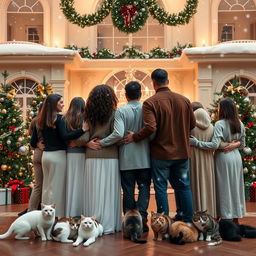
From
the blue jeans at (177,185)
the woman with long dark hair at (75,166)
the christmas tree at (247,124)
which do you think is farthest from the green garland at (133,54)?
the blue jeans at (177,185)

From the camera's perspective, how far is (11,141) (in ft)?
25.5

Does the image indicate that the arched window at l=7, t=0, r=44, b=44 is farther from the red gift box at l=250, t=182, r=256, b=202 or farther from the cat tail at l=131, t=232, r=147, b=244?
the cat tail at l=131, t=232, r=147, b=244

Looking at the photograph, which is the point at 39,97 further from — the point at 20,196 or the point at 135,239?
the point at 135,239

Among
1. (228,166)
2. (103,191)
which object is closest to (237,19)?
(228,166)

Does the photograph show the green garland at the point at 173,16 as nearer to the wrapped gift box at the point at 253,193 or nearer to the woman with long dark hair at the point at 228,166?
the wrapped gift box at the point at 253,193

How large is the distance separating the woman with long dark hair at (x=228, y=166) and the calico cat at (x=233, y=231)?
38cm

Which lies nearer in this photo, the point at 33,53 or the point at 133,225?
the point at 133,225

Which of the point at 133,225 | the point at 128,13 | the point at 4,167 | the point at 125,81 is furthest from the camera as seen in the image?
the point at 125,81

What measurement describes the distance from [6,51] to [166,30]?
213 inches

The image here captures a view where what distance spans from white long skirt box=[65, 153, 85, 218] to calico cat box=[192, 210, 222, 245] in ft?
4.33

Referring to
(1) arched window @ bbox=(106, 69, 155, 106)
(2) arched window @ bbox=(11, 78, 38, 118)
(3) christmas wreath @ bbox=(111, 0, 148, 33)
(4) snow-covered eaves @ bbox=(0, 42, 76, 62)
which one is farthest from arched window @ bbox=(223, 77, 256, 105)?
(2) arched window @ bbox=(11, 78, 38, 118)

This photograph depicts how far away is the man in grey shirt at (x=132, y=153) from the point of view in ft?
13.8

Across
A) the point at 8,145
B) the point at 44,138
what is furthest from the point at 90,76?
the point at 44,138

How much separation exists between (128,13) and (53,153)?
7.33 metres
